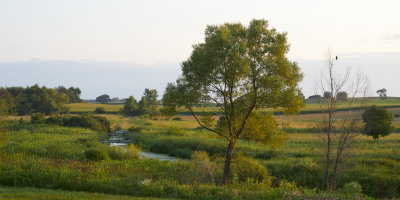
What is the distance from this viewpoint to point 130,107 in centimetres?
9325

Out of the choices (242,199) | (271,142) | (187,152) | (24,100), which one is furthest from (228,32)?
(24,100)

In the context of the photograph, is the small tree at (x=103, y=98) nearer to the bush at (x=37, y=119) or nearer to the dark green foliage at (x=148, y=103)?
the dark green foliage at (x=148, y=103)

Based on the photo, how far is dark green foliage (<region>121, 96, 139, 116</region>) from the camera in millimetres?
93250

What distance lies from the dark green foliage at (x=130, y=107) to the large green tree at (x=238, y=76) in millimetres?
75225

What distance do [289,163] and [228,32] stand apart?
13.0 metres

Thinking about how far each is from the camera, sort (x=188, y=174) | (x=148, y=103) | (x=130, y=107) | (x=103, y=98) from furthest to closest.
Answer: (x=103, y=98), (x=148, y=103), (x=130, y=107), (x=188, y=174)

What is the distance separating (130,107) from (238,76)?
78057 mm

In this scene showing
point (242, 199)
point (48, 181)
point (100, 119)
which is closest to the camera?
point (242, 199)

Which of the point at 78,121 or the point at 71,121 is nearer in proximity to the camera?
the point at 71,121

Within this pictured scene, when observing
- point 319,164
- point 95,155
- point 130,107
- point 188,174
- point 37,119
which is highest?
point 130,107

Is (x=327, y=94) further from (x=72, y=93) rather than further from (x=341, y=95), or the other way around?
(x=72, y=93)

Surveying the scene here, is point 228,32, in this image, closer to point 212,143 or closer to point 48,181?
point 48,181

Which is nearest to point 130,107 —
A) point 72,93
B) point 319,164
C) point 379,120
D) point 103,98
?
point 72,93

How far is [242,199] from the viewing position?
1385 cm
